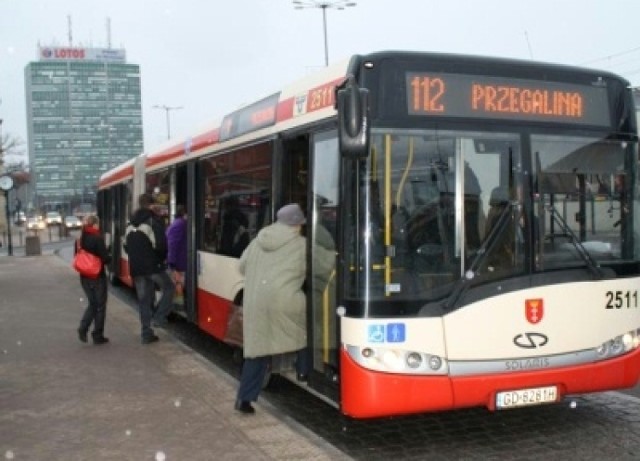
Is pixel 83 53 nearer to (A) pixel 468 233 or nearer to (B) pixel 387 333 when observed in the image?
(A) pixel 468 233

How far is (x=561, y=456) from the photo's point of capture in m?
5.33

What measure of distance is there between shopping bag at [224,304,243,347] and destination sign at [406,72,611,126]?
3148 mm

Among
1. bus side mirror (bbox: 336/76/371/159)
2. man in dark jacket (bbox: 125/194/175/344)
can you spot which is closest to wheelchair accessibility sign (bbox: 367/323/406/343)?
bus side mirror (bbox: 336/76/371/159)

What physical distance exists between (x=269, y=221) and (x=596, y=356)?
10.2 feet

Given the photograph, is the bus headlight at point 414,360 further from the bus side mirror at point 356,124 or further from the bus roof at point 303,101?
the bus roof at point 303,101

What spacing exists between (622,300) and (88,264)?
21.8 feet

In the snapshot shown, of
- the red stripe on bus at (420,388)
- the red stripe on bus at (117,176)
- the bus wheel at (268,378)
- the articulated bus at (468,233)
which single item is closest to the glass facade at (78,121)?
the red stripe on bus at (117,176)

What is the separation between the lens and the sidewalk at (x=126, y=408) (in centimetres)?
536

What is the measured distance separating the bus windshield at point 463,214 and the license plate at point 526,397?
796mm

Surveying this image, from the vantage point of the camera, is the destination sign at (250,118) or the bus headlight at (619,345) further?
the destination sign at (250,118)

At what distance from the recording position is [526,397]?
17.6ft

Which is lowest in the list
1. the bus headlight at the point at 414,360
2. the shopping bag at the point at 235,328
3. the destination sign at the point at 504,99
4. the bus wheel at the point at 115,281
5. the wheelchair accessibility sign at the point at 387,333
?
the bus wheel at the point at 115,281

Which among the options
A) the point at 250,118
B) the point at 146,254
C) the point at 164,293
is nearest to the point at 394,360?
the point at 250,118

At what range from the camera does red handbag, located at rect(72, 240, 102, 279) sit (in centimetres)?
973
